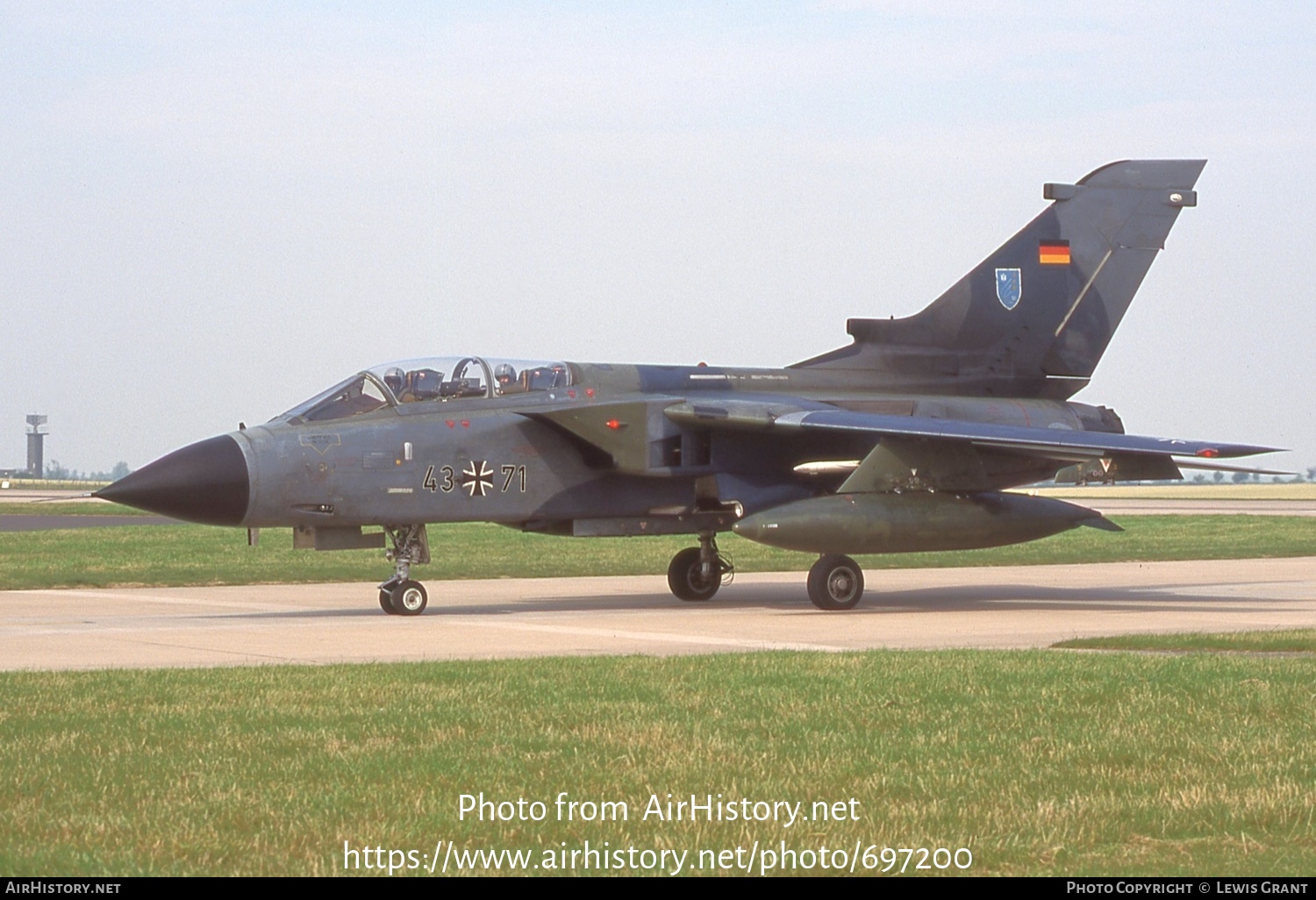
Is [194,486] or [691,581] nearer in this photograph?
[194,486]

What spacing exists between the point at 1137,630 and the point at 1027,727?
7.23 m

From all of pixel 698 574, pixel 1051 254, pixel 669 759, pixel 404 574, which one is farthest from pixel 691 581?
pixel 669 759

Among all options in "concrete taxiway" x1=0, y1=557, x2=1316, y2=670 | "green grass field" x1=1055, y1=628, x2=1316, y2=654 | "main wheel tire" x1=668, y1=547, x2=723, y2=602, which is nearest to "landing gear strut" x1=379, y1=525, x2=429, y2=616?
"concrete taxiway" x1=0, y1=557, x2=1316, y2=670

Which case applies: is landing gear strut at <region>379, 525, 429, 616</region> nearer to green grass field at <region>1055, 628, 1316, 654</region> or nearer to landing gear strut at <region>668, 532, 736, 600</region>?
landing gear strut at <region>668, 532, 736, 600</region>

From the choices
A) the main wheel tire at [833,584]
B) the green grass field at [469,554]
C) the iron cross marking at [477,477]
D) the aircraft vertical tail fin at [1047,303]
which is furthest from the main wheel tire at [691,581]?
the green grass field at [469,554]

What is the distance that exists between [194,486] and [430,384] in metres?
2.92

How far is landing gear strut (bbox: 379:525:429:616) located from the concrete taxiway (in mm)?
256

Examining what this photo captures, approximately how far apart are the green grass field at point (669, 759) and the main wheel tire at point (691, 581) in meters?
8.59

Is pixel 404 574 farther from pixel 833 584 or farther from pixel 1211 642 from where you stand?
pixel 1211 642

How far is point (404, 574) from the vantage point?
678 inches

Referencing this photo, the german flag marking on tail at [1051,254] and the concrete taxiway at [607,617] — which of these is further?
the german flag marking on tail at [1051,254]

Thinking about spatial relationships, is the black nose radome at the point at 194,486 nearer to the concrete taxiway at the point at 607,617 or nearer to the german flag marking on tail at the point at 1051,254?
the concrete taxiway at the point at 607,617

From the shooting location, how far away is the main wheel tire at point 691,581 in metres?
19.7
